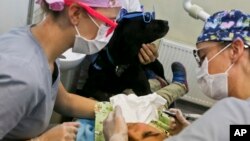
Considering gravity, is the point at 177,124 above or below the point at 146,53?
below

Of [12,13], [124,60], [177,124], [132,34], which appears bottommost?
[177,124]

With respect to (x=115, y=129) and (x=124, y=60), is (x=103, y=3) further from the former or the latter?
(x=124, y=60)

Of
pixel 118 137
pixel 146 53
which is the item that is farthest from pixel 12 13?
pixel 118 137

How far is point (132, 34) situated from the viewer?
1.87 m

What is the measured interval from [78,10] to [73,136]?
0.49 m

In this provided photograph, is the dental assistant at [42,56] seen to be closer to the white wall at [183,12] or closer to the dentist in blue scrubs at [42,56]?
the dentist in blue scrubs at [42,56]

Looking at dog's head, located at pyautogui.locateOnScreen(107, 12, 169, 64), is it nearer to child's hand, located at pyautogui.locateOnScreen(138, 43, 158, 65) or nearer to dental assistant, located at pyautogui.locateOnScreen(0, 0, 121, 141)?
child's hand, located at pyautogui.locateOnScreen(138, 43, 158, 65)

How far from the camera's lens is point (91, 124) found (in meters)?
1.54

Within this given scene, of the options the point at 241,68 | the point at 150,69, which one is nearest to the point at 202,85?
the point at 241,68

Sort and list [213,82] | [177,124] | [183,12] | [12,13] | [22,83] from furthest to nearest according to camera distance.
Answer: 1. [183,12]
2. [12,13]
3. [177,124]
4. [213,82]
5. [22,83]

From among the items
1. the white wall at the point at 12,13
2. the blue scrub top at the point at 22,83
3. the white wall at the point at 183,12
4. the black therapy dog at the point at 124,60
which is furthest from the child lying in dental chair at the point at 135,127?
the white wall at the point at 183,12

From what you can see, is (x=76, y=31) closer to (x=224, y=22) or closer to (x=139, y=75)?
(x=224, y=22)

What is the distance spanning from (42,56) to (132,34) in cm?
78

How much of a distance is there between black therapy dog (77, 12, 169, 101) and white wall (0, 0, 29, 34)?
0.46 m
